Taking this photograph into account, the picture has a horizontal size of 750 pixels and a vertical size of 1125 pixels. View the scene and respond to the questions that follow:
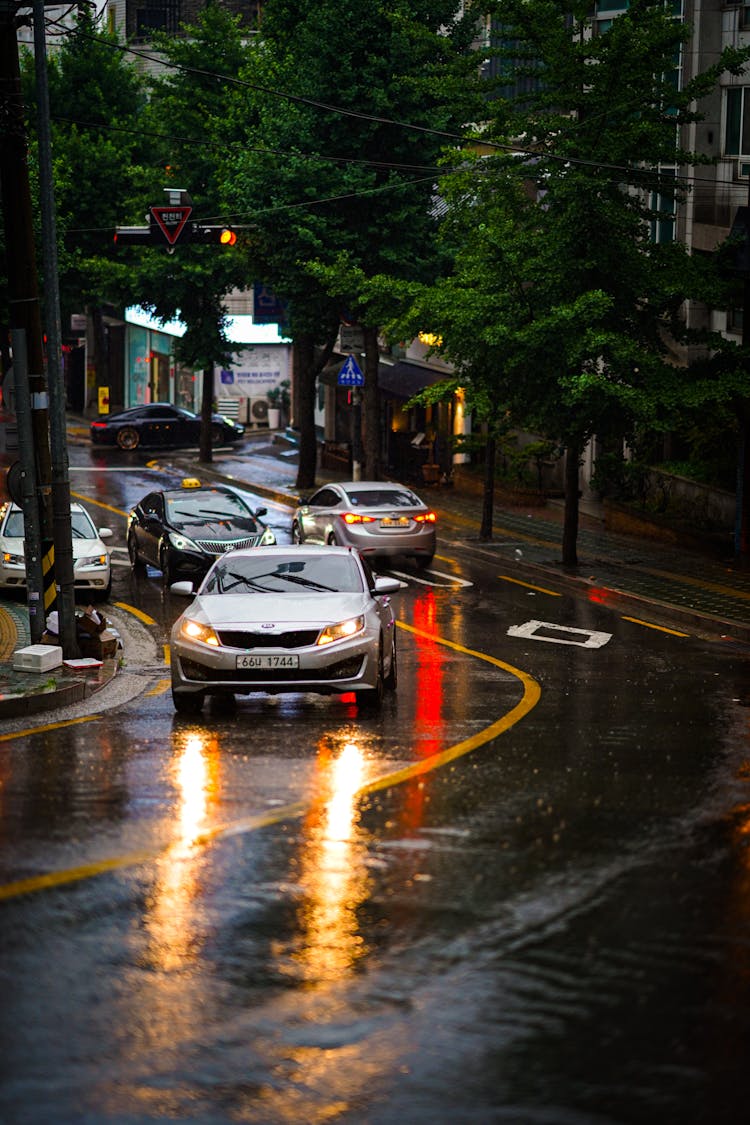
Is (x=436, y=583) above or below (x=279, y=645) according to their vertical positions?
below

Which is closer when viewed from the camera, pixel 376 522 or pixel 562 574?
pixel 562 574

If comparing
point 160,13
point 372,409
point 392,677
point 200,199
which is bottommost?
point 392,677

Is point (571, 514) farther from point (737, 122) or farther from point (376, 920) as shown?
point (376, 920)

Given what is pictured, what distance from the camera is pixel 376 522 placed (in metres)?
29.6

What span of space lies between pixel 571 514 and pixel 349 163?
496 inches

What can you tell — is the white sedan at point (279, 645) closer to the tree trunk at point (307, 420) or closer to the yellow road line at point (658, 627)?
the yellow road line at point (658, 627)

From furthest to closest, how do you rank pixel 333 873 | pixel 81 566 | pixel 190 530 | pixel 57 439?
1. pixel 190 530
2. pixel 81 566
3. pixel 57 439
4. pixel 333 873

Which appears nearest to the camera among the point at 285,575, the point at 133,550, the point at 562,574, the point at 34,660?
the point at 285,575

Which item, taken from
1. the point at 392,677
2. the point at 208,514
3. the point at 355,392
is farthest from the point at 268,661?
the point at 355,392

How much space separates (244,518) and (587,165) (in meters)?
8.33

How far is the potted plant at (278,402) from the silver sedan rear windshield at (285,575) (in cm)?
4562

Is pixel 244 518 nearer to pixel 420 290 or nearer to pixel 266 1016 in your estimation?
pixel 420 290

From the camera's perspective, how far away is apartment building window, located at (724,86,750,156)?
1400 inches

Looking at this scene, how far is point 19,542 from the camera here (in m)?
26.5
